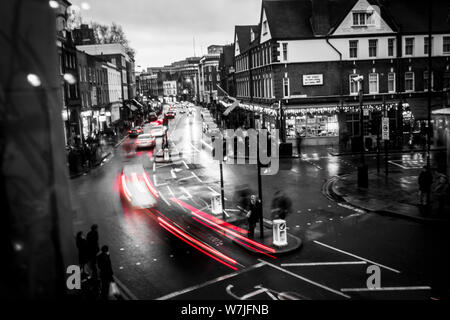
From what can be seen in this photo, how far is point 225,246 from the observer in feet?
45.7

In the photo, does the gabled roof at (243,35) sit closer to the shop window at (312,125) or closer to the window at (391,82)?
the shop window at (312,125)

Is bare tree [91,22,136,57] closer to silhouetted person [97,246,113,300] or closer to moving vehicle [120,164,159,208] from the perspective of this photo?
moving vehicle [120,164,159,208]

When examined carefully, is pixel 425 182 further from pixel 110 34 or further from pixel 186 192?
pixel 110 34

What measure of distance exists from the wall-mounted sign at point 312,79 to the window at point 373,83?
509 cm

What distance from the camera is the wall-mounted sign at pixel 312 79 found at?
40344mm

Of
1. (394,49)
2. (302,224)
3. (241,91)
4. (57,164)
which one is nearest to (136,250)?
(302,224)

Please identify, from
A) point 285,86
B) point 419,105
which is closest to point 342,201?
point 285,86

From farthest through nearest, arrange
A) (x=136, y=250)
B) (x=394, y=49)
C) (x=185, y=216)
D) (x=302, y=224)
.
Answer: (x=394, y=49), (x=185, y=216), (x=302, y=224), (x=136, y=250)

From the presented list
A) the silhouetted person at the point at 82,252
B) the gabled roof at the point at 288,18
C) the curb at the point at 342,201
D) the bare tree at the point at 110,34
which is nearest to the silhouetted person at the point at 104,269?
the silhouetted person at the point at 82,252

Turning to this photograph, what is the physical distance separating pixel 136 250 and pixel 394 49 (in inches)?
1434

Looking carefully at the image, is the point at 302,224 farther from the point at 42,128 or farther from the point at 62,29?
the point at 62,29

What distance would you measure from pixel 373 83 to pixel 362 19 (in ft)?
21.1

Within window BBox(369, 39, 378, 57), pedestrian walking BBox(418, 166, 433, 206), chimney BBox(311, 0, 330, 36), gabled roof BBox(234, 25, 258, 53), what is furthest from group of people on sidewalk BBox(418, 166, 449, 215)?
gabled roof BBox(234, 25, 258, 53)

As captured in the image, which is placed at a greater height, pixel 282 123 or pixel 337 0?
pixel 337 0
